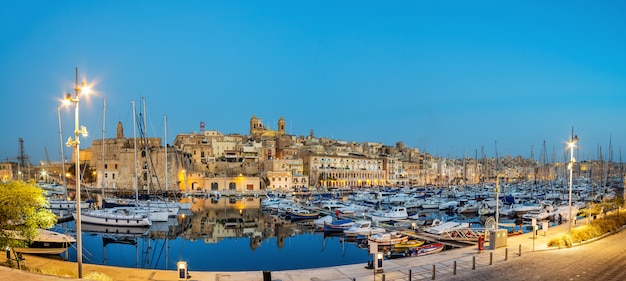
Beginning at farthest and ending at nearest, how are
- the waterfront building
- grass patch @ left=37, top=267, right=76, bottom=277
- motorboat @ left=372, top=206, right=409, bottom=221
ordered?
the waterfront building, motorboat @ left=372, top=206, right=409, bottom=221, grass patch @ left=37, top=267, right=76, bottom=277

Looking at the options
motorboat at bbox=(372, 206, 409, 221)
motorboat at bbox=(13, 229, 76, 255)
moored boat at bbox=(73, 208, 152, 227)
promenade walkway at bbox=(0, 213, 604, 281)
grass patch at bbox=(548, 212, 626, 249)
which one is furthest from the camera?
motorboat at bbox=(372, 206, 409, 221)

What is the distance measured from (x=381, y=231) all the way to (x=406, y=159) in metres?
99.9

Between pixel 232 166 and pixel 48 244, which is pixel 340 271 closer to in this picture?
pixel 48 244

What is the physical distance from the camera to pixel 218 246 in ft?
92.5

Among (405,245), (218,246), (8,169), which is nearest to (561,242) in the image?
(405,245)

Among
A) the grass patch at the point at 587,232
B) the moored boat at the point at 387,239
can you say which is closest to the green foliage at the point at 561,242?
the grass patch at the point at 587,232

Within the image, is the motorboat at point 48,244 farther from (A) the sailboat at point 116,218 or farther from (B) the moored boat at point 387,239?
(B) the moored boat at point 387,239

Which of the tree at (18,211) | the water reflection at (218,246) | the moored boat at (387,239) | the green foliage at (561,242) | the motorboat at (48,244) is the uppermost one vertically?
the tree at (18,211)

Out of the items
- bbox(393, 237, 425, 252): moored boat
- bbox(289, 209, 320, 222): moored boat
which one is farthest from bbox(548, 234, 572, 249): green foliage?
bbox(289, 209, 320, 222): moored boat

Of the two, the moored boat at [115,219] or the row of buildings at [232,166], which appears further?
the row of buildings at [232,166]

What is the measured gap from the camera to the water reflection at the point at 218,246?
75.8ft

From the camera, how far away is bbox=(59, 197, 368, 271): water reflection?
910 inches

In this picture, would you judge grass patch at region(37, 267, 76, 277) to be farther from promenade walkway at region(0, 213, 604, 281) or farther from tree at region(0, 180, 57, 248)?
tree at region(0, 180, 57, 248)

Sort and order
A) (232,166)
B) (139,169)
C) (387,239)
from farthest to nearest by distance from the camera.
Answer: (232,166)
(139,169)
(387,239)
